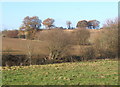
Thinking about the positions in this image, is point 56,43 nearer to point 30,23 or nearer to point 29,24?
point 29,24

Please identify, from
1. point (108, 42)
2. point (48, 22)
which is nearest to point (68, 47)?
point (108, 42)

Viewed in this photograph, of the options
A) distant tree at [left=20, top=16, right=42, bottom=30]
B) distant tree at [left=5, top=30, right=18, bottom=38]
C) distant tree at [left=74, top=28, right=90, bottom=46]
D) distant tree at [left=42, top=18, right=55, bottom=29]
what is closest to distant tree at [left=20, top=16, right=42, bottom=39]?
distant tree at [left=20, top=16, right=42, bottom=30]

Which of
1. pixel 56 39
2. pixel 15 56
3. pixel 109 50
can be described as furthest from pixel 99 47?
pixel 15 56

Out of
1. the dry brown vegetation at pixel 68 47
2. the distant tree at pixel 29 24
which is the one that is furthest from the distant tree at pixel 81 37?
the distant tree at pixel 29 24

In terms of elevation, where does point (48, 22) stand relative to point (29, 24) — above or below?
above

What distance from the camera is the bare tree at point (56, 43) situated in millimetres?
33062

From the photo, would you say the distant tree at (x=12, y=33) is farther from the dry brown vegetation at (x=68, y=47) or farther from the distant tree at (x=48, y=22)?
the dry brown vegetation at (x=68, y=47)

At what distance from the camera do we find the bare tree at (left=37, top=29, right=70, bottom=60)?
33.1 meters

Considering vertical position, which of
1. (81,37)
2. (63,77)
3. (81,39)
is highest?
(81,37)

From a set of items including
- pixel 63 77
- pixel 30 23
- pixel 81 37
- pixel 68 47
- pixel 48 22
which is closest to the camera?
pixel 63 77

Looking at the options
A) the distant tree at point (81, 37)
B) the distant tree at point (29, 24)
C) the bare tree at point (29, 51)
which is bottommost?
the bare tree at point (29, 51)

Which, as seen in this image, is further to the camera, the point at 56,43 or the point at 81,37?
the point at 81,37

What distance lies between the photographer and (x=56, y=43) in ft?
109

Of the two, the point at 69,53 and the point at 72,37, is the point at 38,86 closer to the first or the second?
the point at 69,53
